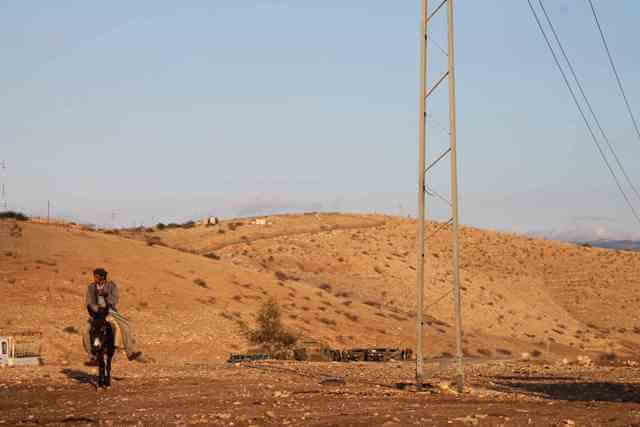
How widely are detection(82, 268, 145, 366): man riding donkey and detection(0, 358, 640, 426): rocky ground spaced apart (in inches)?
30.0

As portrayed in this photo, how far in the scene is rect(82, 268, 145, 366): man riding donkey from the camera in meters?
18.9

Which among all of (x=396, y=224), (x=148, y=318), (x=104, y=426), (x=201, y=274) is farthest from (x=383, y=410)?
(x=396, y=224)

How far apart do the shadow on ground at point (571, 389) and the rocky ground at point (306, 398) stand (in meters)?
0.02

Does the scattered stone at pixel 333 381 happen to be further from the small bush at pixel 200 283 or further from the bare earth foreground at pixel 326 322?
the small bush at pixel 200 283

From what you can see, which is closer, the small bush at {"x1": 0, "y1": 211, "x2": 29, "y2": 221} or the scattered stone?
the scattered stone

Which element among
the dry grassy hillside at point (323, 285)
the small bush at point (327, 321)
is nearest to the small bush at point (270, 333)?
the dry grassy hillside at point (323, 285)

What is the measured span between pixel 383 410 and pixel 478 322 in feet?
204

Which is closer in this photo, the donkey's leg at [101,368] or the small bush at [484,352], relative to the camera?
the donkey's leg at [101,368]

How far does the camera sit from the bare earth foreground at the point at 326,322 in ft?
49.5

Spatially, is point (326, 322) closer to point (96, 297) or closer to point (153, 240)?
point (153, 240)

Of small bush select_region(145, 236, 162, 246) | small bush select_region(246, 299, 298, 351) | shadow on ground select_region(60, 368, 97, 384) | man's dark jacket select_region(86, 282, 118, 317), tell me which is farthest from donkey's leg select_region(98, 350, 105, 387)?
small bush select_region(145, 236, 162, 246)

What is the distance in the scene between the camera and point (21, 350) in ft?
103

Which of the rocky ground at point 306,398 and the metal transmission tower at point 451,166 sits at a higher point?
the metal transmission tower at point 451,166

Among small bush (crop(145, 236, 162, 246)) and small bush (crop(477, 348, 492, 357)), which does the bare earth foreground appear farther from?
small bush (crop(145, 236, 162, 246))
